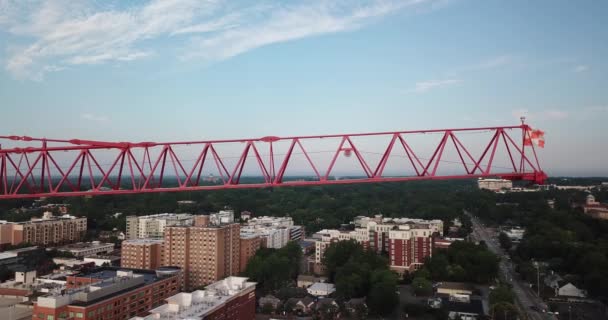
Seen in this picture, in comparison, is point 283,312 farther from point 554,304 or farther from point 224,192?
point 224,192

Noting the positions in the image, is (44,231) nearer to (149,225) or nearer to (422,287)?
(149,225)

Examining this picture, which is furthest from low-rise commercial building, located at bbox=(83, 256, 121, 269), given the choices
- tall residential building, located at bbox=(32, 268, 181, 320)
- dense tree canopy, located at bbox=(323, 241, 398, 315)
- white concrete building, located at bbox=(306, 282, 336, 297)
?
dense tree canopy, located at bbox=(323, 241, 398, 315)

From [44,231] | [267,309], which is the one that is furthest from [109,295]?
[44,231]

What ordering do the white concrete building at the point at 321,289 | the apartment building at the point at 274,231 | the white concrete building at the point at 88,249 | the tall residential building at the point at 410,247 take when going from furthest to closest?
the apartment building at the point at 274,231 → the white concrete building at the point at 88,249 → the tall residential building at the point at 410,247 → the white concrete building at the point at 321,289

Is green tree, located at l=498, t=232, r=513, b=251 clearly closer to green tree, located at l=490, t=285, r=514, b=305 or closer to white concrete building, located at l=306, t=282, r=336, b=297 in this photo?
green tree, located at l=490, t=285, r=514, b=305

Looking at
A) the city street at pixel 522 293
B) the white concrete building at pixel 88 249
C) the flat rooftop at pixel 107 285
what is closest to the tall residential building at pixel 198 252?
the flat rooftop at pixel 107 285

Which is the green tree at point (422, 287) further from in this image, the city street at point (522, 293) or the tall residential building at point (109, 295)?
the tall residential building at point (109, 295)
